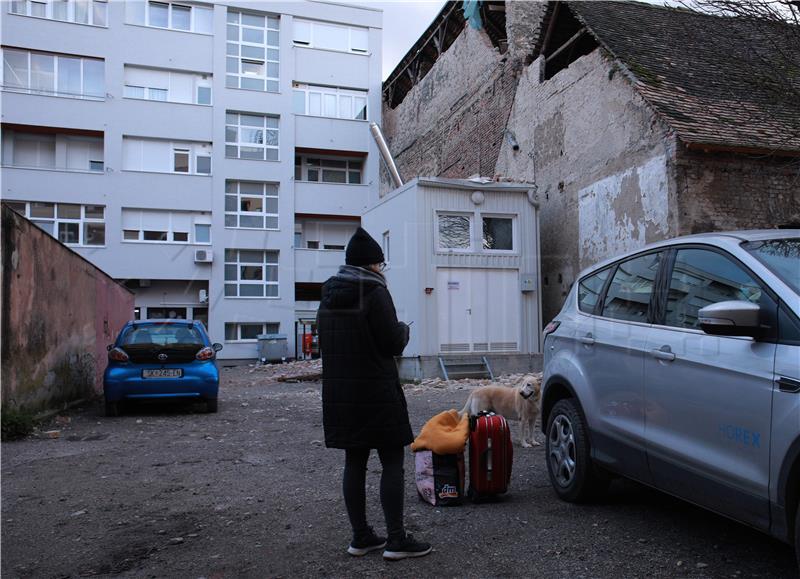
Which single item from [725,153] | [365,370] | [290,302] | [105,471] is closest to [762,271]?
[365,370]

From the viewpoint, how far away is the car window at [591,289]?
5.02 meters

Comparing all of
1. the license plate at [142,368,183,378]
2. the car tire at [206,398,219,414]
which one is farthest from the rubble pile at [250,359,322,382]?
the license plate at [142,368,183,378]

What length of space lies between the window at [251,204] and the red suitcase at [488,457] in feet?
88.4

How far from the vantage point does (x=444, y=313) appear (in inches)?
657

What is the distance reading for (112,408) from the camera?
34.1 ft

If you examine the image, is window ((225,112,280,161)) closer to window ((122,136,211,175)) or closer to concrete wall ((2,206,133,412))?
window ((122,136,211,175))

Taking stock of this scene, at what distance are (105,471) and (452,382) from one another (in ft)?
32.9

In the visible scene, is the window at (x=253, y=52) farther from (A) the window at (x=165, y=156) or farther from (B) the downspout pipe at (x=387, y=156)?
(B) the downspout pipe at (x=387, y=156)

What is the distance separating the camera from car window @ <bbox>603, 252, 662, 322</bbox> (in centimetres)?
430

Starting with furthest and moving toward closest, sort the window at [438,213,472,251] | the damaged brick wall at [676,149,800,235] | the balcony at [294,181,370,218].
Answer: the balcony at [294,181,370,218], the window at [438,213,472,251], the damaged brick wall at [676,149,800,235]

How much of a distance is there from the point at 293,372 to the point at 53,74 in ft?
59.8

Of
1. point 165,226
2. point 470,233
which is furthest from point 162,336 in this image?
point 165,226

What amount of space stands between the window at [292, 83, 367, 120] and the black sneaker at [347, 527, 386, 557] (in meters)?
30.0

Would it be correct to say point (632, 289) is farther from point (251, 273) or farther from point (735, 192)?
point (251, 273)
